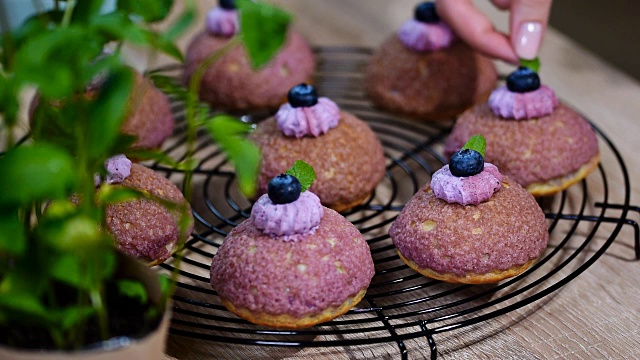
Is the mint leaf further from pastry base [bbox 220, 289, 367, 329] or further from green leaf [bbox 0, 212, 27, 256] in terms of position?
green leaf [bbox 0, 212, 27, 256]

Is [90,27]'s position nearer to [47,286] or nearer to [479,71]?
[47,286]

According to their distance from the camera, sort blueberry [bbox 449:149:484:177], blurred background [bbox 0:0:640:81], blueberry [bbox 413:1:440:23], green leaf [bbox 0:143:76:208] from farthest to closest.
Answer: blurred background [bbox 0:0:640:81], blueberry [bbox 413:1:440:23], blueberry [bbox 449:149:484:177], green leaf [bbox 0:143:76:208]

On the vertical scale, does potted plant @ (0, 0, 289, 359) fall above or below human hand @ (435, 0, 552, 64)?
above

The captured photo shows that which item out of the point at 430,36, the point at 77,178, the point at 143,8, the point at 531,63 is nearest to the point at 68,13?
the point at 143,8

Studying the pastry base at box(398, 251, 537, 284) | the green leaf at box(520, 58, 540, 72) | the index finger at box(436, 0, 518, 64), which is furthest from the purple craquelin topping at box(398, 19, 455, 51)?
the pastry base at box(398, 251, 537, 284)

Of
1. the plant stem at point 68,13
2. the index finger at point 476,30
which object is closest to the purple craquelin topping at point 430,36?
the index finger at point 476,30

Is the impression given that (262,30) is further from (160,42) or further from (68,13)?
→ (68,13)
